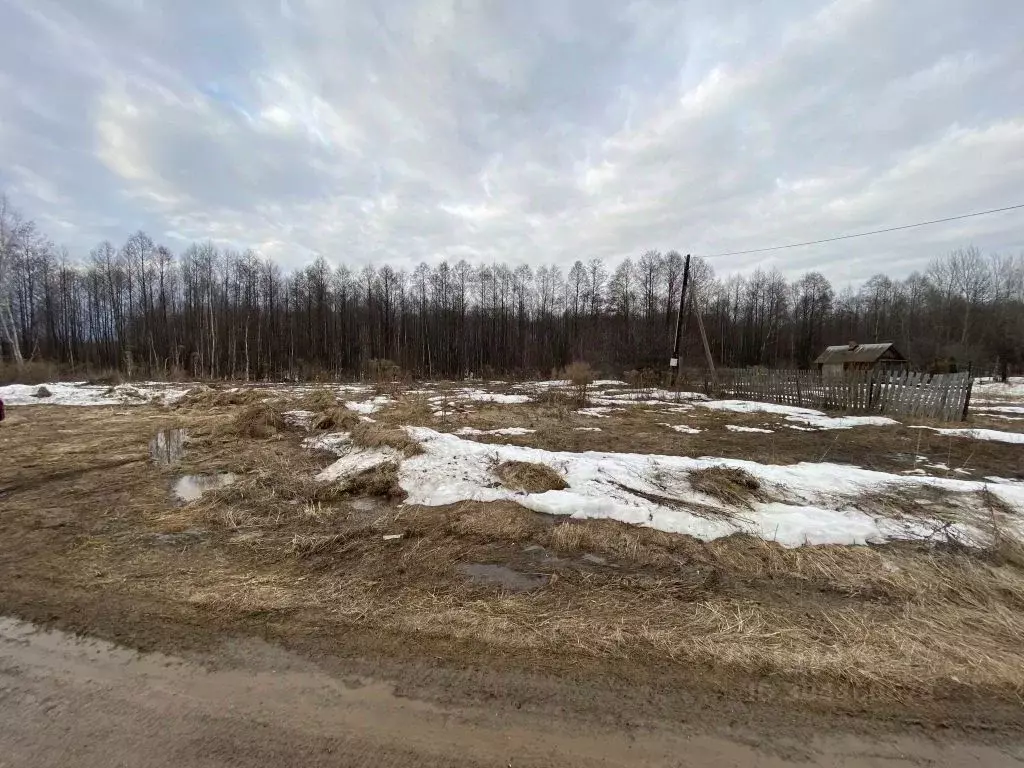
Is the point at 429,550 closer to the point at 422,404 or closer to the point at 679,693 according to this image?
the point at 679,693

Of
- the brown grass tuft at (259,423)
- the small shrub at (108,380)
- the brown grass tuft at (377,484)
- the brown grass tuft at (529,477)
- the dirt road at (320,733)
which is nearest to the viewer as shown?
the dirt road at (320,733)

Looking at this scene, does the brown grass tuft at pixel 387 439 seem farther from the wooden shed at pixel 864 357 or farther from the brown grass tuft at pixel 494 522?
the wooden shed at pixel 864 357

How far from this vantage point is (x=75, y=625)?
3428 mm

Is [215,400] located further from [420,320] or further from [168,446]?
[420,320]

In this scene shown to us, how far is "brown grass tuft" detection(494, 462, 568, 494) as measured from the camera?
6.47 metres

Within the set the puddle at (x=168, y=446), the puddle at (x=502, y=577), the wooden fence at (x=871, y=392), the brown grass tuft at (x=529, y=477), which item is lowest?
the puddle at (x=168, y=446)

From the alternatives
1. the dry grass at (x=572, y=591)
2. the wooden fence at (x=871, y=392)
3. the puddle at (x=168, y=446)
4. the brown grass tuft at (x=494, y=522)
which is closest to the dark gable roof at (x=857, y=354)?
the wooden fence at (x=871, y=392)

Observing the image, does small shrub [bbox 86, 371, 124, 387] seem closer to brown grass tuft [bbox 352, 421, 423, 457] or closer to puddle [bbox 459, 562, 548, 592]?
brown grass tuft [bbox 352, 421, 423, 457]

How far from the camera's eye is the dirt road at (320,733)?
7.50 ft

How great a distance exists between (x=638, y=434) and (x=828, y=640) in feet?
28.2

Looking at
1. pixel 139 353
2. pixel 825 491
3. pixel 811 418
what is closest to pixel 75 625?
pixel 825 491

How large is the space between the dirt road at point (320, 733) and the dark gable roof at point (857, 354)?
54.5 meters

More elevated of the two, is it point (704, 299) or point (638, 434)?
point (704, 299)

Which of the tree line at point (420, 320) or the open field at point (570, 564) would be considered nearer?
the open field at point (570, 564)
